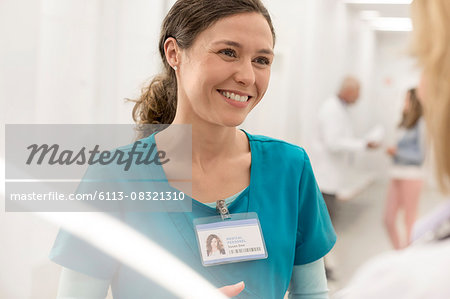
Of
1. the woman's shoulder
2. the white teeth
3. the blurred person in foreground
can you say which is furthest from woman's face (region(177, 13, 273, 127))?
the blurred person in foreground

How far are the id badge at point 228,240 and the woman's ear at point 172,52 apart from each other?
41 cm

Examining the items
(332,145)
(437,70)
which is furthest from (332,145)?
(437,70)

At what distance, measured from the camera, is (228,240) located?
1.08 meters

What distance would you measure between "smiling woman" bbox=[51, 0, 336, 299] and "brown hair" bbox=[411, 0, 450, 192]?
528 mm

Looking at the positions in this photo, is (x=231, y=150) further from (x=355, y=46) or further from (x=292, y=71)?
(x=355, y=46)

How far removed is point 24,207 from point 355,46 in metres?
7.04

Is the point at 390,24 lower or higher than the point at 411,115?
higher

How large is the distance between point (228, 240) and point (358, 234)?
4.33 metres

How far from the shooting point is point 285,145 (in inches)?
48.0

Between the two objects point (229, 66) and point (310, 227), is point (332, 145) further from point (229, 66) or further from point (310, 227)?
point (229, 66)

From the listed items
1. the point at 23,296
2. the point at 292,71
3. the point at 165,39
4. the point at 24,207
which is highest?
the point at 165,39

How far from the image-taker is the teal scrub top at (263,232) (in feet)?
3.42

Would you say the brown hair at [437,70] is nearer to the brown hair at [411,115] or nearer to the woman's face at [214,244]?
the woman's face at [214,244]

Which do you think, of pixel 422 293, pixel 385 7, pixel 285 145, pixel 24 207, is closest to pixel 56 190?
pixel 24 207
